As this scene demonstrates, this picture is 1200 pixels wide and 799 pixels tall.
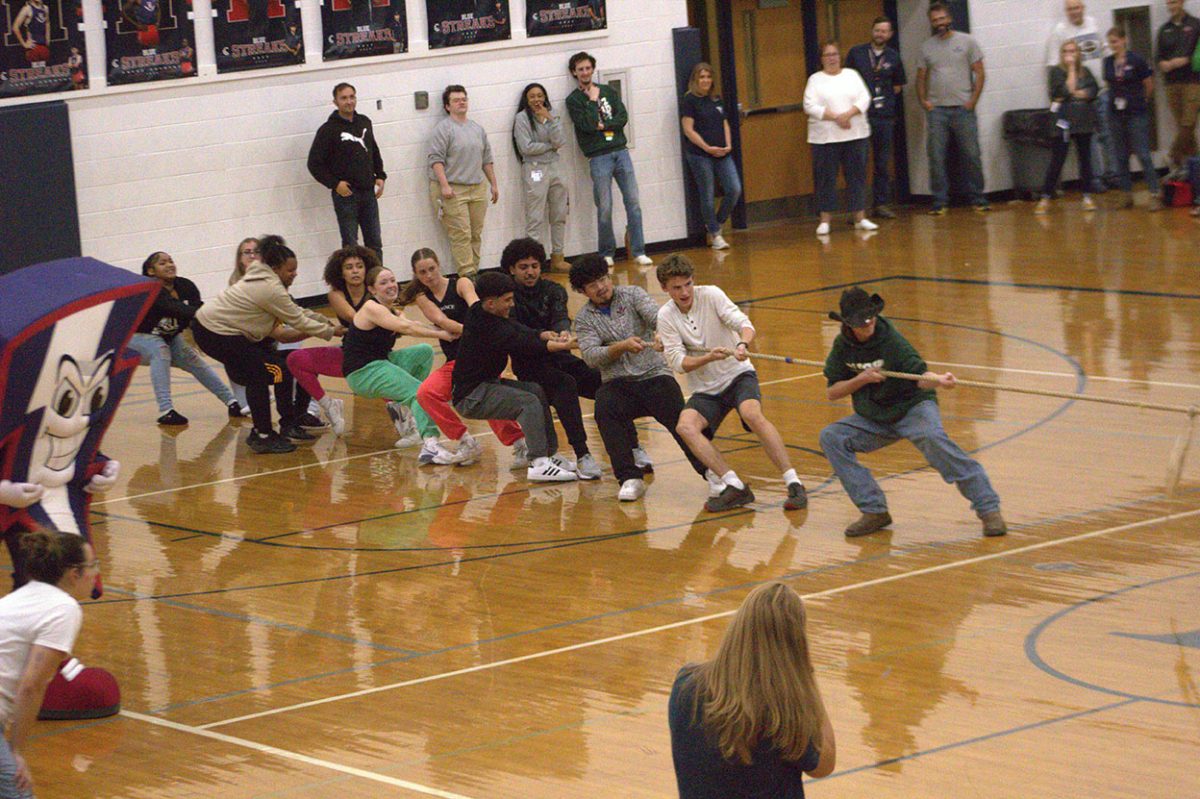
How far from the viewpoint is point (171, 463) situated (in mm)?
10875

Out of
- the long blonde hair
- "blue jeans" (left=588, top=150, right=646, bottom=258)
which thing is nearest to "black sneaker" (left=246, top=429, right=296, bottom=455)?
"blue jeans" (left=588, top=150, right=646, bottom=258)

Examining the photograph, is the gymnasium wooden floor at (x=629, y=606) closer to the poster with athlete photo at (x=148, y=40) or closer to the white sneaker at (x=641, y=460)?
the white sneaker at (x=641, y=460)

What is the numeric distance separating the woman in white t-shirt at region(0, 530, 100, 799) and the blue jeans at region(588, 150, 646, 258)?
493 inches

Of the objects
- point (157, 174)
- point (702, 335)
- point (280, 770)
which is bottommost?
point (280, 770)

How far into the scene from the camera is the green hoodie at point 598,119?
1734cm

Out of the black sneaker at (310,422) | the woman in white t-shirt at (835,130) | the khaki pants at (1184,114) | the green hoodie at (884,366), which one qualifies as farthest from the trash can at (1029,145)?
the green hoodie at (884,366)

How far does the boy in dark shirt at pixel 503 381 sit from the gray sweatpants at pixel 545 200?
7920 millimetres

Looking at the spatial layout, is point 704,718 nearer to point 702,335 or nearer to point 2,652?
point 2,652

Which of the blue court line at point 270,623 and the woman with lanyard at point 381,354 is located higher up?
the woman with lanyard at point 381,354

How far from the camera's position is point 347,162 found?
16062 mm

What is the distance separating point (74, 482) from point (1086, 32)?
49.6 ft

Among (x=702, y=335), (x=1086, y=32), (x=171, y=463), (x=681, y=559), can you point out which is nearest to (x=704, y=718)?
(x=681, y=559)

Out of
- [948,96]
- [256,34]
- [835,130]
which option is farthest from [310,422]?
[948,96]

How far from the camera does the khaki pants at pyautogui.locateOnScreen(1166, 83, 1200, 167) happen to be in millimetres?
18422
